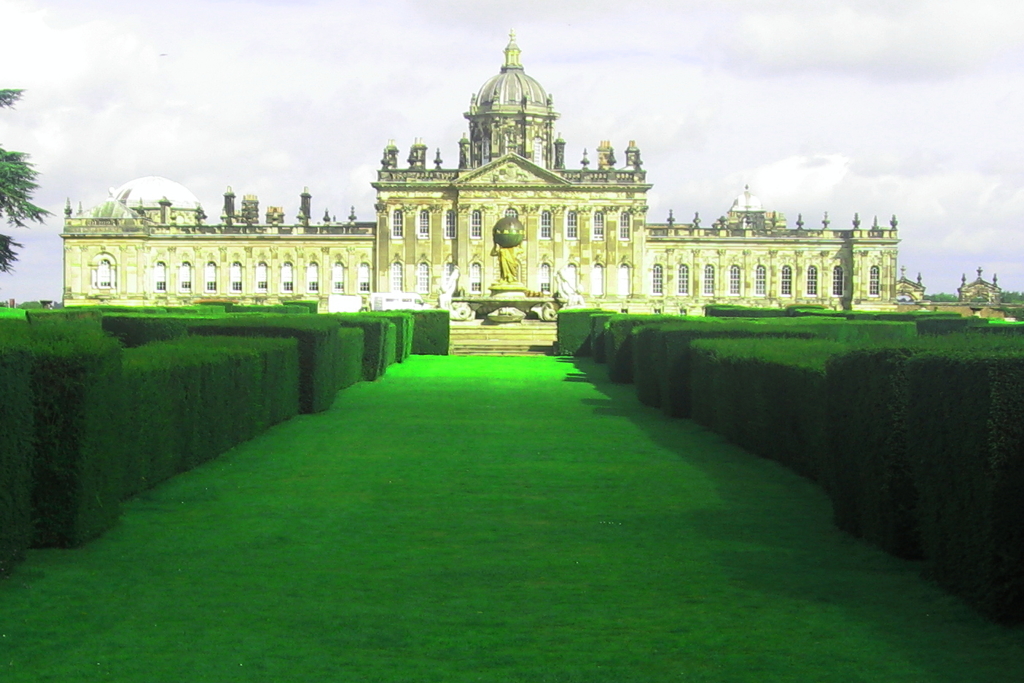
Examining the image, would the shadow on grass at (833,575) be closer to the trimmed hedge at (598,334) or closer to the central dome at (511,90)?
the trimmed hedge at (598,334)

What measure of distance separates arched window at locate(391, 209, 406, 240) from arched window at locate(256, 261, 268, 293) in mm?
8222

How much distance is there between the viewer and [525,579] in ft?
23.9

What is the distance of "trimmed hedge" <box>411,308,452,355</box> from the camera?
33781mm

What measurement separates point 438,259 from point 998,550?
222 ft

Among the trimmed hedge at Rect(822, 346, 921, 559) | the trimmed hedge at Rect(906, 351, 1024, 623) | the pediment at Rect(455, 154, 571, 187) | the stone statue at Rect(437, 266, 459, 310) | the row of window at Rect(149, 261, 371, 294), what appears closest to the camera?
the trimmed hedge at Rect(906, 351, 1024, 623)

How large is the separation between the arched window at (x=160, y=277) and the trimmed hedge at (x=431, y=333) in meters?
44.7

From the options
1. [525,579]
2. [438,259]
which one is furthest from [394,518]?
[438,259]

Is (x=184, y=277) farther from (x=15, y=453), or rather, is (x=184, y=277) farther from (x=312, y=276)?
(x=15, y=453)

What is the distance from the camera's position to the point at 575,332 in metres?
33.4

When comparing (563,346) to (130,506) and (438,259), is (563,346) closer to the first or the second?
(130,506)

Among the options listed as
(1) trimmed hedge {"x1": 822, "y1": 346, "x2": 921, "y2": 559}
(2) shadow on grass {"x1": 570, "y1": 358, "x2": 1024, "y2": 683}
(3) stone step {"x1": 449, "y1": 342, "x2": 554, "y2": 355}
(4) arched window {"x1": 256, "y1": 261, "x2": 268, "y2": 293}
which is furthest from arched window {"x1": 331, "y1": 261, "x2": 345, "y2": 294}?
(1) trimmed hedge {"x1": 822, "y1": 346, "x2": 921, "y2": 559}

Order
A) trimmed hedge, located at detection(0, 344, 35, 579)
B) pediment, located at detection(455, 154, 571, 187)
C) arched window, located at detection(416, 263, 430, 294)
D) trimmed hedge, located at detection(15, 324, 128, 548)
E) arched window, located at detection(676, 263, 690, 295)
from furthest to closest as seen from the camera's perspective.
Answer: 1. arched window, located at detection(676, 263, 690, 295)
2. arched window, located at detection(416, 263, 430, 294)
3. pediment, located at detection(455, 154, 571, 187)
4. trimmed hedge, located at detection(15, 324, 128, 548)
5. trimmed hedge, located at detection(0, 344, 35, 579)

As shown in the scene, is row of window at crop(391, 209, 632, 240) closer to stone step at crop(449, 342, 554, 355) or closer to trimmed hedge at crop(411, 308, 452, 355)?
stone step at crop(449, 342, 554, 355)

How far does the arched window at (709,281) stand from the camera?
247 ft
